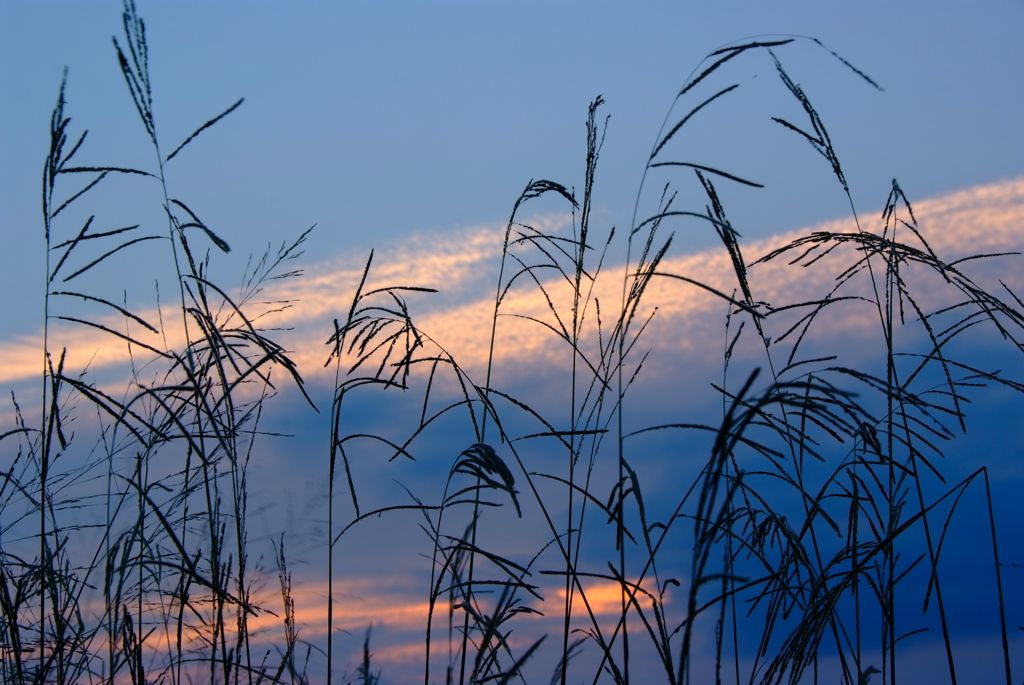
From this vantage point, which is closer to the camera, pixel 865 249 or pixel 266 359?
pixel 266 359

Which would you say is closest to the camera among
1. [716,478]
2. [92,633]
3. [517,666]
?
[716,478]

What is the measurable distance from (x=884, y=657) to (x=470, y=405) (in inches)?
40.1

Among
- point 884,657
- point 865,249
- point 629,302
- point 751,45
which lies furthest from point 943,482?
point 751,45

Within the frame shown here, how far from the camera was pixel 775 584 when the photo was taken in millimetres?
1773

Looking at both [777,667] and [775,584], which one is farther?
[775,584]

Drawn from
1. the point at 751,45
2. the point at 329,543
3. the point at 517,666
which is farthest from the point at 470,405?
the point at 751,45

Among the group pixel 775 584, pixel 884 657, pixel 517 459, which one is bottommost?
pixel 884 657

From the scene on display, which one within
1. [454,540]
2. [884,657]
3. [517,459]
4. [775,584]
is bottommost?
[884,657]

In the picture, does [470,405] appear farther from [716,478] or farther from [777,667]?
[716,478]

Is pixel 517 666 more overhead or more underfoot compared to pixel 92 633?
more underfoot

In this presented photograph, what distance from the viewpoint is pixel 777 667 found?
163 cm

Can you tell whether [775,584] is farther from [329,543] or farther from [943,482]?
[329,543]

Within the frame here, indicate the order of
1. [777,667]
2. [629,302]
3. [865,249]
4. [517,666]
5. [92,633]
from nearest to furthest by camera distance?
→ [517,666]
[629,302]
[777,667]
[865,249]
[92,633]

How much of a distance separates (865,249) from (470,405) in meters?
1.04
